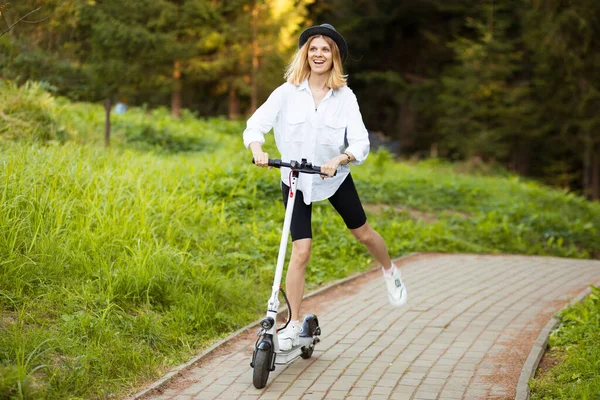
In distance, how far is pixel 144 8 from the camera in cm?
1841

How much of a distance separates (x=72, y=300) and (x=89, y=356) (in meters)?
0.88

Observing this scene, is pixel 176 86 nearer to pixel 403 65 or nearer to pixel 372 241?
pixel 403 65

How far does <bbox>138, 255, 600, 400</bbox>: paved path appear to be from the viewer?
4.96m

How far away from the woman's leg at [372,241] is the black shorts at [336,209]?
7cm

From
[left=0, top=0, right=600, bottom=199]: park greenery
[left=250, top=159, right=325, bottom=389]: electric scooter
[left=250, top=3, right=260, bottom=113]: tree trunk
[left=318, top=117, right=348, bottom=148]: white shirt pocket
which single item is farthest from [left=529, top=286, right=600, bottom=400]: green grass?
[left=250, top=3, right=260, bottom=113]: tree trunk

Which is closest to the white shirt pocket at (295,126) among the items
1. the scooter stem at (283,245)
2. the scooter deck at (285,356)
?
the scooter stem at (283,245)

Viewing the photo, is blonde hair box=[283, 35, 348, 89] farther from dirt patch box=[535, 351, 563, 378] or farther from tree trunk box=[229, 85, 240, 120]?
tree trunk box=[229, 85, 240, 120]

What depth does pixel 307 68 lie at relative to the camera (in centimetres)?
543

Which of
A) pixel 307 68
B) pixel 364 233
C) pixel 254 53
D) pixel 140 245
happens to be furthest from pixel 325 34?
pixel 254 53

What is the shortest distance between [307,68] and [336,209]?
1004 mm

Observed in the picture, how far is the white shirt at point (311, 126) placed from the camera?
5.27 meters

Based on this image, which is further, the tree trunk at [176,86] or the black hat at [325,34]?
the tree trunk at [176,86]

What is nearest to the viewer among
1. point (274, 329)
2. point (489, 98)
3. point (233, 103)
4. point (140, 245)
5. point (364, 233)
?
point (274, 329)

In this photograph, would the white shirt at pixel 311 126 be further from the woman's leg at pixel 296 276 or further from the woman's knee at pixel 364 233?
the woman's knee at pixel 364 233
